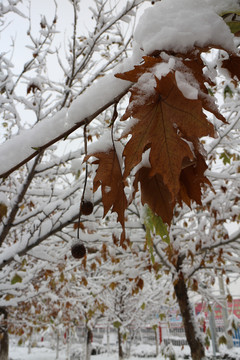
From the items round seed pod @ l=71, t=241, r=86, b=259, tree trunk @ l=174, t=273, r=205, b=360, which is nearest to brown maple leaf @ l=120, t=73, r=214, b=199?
round seed pod @ l=71, t=241, r=86, b=259

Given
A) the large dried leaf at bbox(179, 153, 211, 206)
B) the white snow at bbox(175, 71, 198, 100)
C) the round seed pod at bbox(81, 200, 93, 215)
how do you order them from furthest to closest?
the round seed pod at bbox(81, 200, 93, 215) → the large dried leaf at bbox(179, 153, 211, 206) → the white snow at bbox(175, 71, 198, 100)

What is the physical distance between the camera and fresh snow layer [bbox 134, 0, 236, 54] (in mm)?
671

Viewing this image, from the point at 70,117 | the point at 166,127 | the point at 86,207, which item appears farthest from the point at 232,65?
the point at 86,207

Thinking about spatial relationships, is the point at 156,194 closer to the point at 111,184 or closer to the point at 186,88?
the point at 111,184

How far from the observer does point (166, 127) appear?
0.60m

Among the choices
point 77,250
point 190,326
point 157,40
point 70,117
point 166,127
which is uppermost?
point 157,40

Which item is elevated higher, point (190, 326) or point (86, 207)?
point (86, 207)

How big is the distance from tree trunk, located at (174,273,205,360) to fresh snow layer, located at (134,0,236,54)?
513 centimetres

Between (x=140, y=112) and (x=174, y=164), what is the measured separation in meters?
0.14

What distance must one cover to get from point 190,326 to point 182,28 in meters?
5.51

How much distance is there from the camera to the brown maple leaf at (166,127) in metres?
0.58

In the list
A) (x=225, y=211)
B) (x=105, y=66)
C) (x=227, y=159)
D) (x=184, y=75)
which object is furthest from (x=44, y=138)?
(x=225, y=211)

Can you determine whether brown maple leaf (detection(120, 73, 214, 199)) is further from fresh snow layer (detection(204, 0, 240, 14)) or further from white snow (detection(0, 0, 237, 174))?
fresh snow layer (detection(204, 0, 240, 14))

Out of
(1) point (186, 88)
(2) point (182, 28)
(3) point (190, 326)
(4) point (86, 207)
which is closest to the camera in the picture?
(1) point (186, 88)
